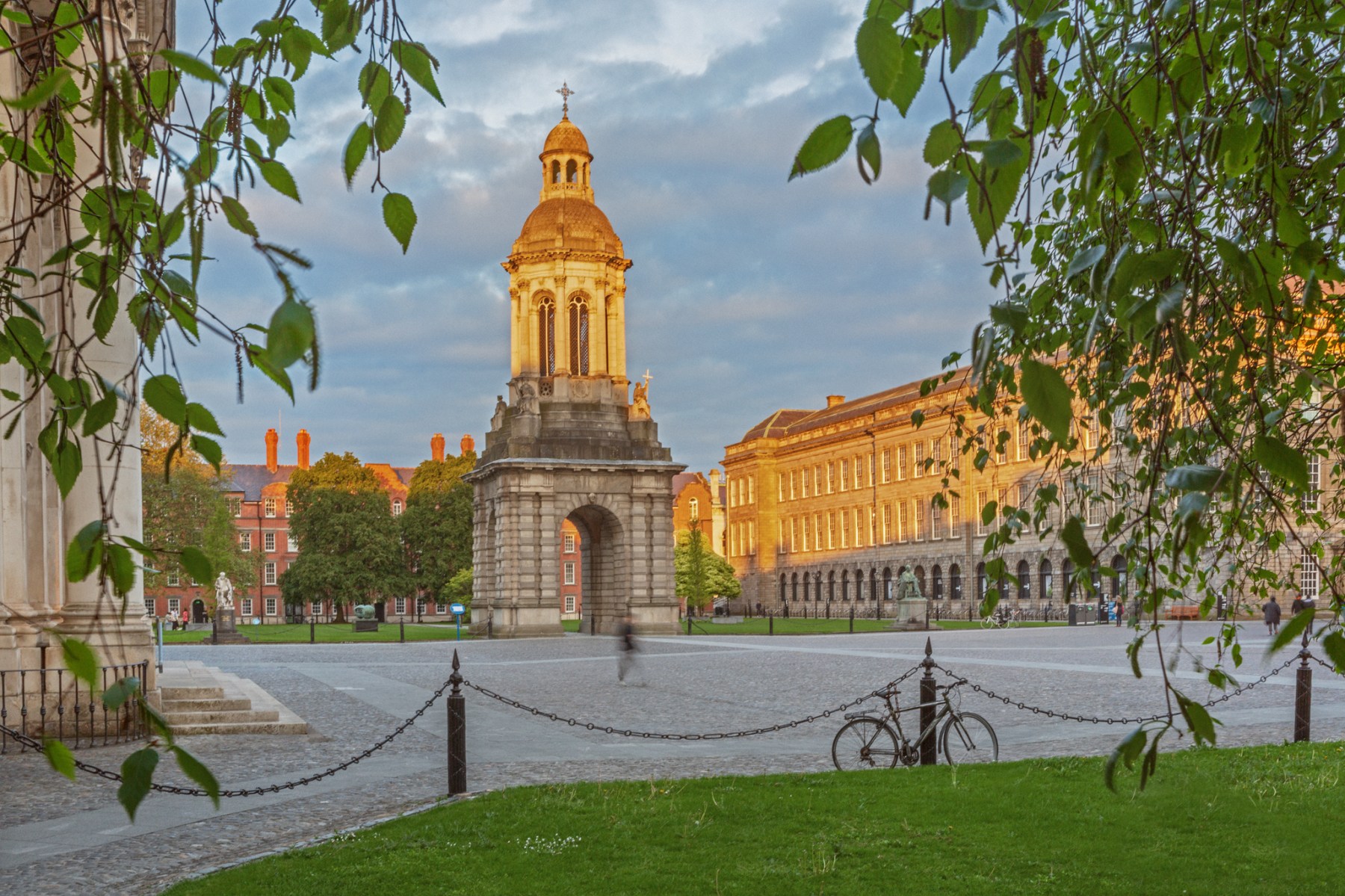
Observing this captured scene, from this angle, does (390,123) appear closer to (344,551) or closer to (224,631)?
(224,631)

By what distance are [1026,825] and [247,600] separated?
332 ft

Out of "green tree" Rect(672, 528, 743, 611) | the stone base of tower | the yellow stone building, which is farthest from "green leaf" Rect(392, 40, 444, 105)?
"green tree" Rect(672, 528, 743, 611)

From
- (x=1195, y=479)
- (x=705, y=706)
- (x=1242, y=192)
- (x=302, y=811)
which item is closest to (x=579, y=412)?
(x=705, y=706)

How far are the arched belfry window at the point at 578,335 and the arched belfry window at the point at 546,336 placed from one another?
0.87 meters

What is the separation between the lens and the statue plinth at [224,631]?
44.9 metres

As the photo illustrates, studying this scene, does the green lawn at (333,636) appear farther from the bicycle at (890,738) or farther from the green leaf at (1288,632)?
the green leaf at (1288,632)

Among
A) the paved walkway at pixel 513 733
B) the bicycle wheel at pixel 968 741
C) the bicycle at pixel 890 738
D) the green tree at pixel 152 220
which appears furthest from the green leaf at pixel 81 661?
the bicycle wheel at pixel 968 741

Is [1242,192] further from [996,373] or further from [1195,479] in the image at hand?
[1195,479]

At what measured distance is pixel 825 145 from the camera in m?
2.00

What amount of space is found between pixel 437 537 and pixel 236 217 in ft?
250

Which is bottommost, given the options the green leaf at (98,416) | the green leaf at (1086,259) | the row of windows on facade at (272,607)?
the row of windows on facade at (272,607)

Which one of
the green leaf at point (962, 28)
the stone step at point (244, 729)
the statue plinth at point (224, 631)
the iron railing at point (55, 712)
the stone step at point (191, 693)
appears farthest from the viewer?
the statue plinth at point (224, 631)

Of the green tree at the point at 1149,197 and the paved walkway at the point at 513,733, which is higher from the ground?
the green tree at the point at 1149,197

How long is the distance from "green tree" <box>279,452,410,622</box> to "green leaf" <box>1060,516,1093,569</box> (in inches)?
2920
